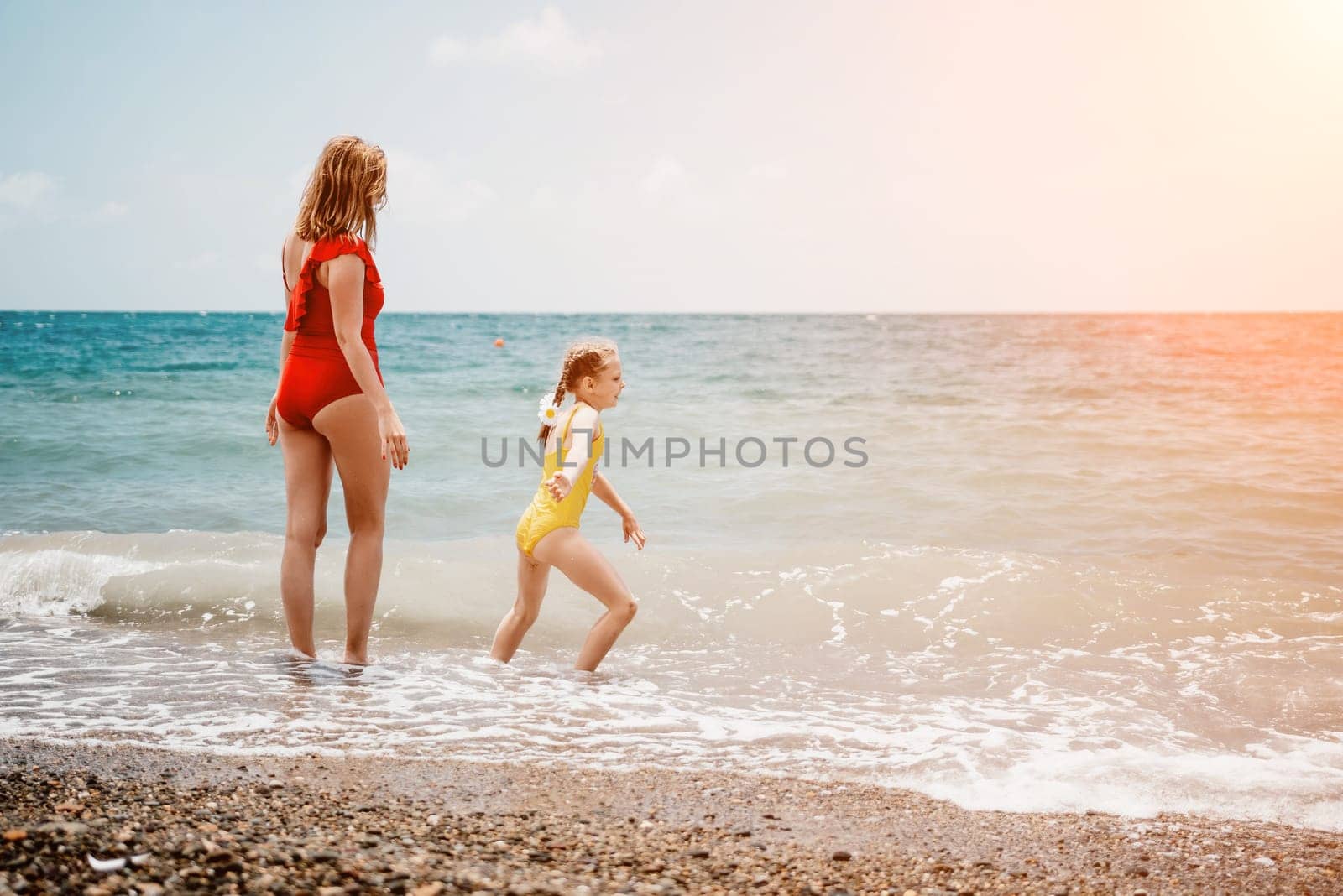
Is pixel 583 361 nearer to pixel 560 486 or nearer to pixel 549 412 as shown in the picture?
pixel 549 412

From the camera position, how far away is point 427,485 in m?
10.3

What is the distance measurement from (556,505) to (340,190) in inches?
61.3

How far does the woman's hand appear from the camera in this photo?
12.1ft

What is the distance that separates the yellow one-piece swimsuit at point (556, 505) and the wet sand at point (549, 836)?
1.30 m

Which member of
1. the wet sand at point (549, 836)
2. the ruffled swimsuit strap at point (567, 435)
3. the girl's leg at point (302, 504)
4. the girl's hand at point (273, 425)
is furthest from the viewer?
the ruffled swimsuit strap at point (567, 435)

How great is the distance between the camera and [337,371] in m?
3.85

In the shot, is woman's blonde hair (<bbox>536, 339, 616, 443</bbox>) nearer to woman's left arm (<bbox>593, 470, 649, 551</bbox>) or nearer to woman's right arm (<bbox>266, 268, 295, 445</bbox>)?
woman's left arm (<bbox>593, 470, 649, 551</bbox>)

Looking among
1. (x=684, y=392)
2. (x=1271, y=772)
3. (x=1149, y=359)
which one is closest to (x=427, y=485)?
(x=1271, y=772)

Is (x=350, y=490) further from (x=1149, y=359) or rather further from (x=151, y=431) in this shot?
(x=1149, y=359)

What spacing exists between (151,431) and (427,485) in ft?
18.8

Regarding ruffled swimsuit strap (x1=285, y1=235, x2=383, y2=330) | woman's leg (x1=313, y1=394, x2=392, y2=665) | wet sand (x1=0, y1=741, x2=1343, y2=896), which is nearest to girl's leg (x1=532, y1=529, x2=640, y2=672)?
woman's leg (x1=313, y1=394, x2=392, y2=665)

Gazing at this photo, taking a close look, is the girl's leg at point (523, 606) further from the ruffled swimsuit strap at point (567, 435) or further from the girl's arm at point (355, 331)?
the girl's arm at point (355, 331)

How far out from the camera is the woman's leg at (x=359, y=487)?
3.88 meters

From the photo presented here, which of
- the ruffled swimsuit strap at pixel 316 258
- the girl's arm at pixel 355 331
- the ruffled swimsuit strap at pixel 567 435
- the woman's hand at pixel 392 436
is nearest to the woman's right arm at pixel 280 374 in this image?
the ruffled swimsuit strap at pixel 316 258
